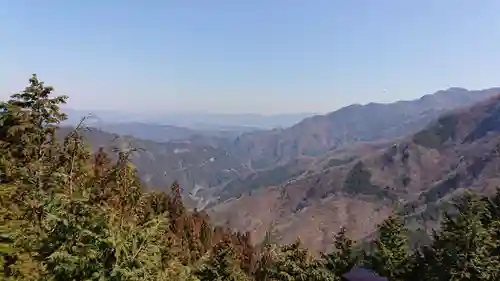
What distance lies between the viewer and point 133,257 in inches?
405

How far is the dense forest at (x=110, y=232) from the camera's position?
10500 mm

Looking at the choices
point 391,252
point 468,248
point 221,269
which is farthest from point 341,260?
point 221,269

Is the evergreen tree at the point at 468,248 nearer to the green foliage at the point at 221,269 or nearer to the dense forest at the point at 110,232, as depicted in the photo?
the dense forest at the point at 110,232

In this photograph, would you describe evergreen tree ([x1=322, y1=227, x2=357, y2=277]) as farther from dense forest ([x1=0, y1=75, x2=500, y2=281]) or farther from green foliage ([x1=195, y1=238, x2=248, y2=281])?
green foliage ([x1=195, y1=238, x2=248, y2=281])

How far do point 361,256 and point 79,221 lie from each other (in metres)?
33.3

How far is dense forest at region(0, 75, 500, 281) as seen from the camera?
413 inches

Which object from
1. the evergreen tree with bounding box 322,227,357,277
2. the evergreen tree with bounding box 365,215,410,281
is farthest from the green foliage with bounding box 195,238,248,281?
the evergreen tree with bounding box 365,215,410,281

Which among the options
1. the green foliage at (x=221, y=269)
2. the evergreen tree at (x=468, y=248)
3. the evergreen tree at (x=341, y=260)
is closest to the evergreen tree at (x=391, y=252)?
the evergreen tree at (x=341, y=260)

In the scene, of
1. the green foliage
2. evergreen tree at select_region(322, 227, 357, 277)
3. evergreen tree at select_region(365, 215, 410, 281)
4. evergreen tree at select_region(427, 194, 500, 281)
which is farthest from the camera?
evergreen tree at select_region(322, 227, 357, 277)

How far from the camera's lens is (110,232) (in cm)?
1033

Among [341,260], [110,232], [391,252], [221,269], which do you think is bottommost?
[341,260]

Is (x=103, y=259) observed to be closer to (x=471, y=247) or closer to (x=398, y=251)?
(x=471, y=247)

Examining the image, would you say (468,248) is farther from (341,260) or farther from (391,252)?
(341,260)

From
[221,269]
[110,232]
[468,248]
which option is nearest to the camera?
[110,232]
